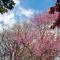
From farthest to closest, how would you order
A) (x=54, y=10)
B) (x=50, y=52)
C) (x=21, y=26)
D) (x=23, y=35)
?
(x=21, y=26)
(x=23, y=35)
(x=50, y=52)
(x=54, y=10)

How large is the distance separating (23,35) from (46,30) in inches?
97.9

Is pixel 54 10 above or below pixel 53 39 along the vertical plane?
above

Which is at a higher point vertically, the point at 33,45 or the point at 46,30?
the point at 46,30

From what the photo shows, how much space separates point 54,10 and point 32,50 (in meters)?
18.0

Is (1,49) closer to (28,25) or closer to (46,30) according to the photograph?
(28,25)

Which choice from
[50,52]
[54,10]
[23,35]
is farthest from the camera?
[23,35]

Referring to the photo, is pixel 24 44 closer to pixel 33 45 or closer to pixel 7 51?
pixel 33 45

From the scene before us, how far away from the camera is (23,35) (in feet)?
72.9

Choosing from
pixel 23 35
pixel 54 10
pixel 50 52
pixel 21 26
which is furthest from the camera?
pixel 21 26

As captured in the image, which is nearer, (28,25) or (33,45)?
(33,45)

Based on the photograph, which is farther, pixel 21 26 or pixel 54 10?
pixel 21 26

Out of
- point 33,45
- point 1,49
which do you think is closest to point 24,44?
point 33,45

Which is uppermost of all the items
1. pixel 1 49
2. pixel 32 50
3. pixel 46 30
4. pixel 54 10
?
pixel 54 10

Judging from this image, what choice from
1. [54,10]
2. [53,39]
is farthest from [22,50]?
[54,10]
